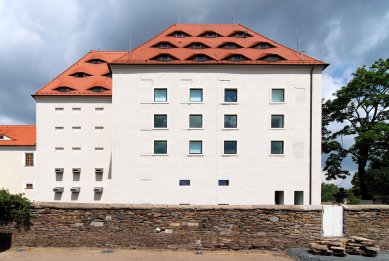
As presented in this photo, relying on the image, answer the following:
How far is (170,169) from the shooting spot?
2433cm

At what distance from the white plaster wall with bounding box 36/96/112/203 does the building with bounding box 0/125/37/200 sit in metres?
4.43

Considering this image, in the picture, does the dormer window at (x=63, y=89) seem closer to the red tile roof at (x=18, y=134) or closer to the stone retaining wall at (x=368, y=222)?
the red tile roof at (x=18, y=134)

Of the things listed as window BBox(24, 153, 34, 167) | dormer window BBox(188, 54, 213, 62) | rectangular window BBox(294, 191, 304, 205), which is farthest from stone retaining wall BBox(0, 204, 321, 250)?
window BBox(24, 153, 34, 167)

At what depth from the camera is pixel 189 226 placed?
10812mm

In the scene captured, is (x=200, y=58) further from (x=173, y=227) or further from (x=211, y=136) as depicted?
(x=173, y=227)

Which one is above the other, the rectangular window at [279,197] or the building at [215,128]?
the building at [215,128]

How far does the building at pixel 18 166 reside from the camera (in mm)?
30844

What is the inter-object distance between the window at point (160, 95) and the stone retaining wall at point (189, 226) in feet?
48.4

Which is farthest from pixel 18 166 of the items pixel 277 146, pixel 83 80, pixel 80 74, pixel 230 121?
pixel 277 146

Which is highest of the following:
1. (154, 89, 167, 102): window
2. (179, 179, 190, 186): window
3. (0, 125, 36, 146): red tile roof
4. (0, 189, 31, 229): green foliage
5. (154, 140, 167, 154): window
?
(154, 89, 167, 102): window

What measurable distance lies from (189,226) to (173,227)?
574 millimetres

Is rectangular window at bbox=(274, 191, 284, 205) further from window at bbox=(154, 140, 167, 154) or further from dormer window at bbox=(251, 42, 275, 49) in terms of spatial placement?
dormer window at bbox=(251, 42, 275, 49)

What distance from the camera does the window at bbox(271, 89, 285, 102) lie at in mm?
24734

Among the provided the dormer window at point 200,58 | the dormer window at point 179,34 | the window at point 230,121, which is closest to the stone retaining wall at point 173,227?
the window at point 230,121
